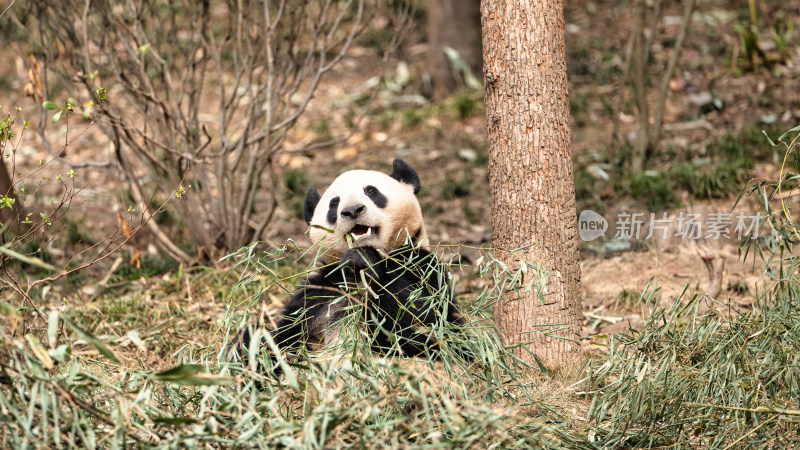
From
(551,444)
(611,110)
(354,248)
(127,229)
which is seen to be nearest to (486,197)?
(611,110)

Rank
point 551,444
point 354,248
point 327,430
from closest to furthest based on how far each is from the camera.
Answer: point 327,430 → point 551,444 → point 354,248

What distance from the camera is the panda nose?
10.4 feet

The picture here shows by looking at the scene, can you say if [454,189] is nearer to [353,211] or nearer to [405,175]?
[405,175]

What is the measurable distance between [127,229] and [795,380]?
361 centimetres

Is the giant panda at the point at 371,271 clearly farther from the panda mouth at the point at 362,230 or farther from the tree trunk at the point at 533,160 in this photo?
the tree trunk at the point at 533,160

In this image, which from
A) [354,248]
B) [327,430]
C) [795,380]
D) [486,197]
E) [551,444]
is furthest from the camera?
[486,197]

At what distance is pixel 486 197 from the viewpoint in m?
6.36

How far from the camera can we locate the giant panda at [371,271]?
3.10 meters

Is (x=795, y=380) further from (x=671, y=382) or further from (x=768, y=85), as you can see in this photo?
(x=768, y=85)

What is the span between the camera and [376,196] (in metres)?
3.32

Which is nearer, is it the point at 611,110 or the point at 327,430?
the point at 327,430

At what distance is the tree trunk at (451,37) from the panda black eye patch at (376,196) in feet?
16.4

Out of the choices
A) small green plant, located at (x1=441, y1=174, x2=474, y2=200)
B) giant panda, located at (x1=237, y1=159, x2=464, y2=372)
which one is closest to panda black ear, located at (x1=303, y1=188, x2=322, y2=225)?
giant panda, located at (x1=237, y1=159, x2=464, y2=372)

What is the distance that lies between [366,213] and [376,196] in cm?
15
